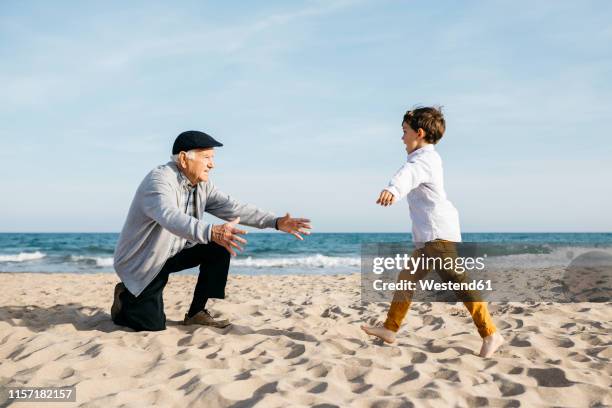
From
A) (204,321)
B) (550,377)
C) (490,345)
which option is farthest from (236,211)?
(550,377)

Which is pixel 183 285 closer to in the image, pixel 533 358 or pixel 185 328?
pixel 185 328

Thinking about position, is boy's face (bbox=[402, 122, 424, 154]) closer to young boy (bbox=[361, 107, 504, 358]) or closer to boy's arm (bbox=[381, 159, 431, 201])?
young boy (bbox=[361, 107, 504, 358])

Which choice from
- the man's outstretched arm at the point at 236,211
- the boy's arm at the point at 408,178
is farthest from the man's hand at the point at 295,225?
the boy's arm at the point at 408,178

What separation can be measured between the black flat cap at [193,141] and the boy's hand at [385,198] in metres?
1.42

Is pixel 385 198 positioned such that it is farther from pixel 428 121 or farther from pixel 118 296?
pixel 118 296

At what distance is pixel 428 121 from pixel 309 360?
1857mm

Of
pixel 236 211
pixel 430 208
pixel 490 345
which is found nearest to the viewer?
pixel 490 345

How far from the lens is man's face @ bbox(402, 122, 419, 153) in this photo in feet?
12.3

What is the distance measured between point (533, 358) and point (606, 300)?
3496 millimetres

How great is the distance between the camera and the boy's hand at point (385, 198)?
3193 mm

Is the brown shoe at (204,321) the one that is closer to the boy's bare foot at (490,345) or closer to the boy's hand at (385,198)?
the boy's hand at (385,198)

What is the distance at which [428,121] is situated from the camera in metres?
3.70

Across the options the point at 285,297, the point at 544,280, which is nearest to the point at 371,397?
the point at 285,297

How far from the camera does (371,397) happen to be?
2672 millimetres
